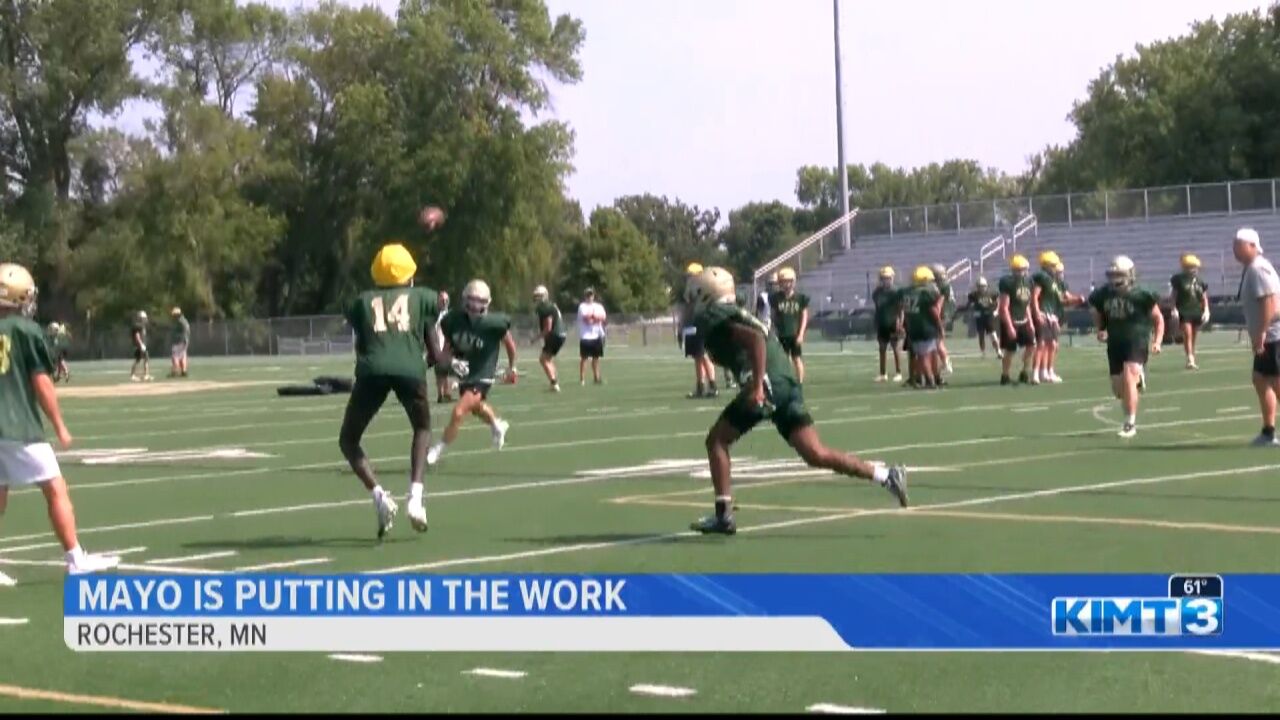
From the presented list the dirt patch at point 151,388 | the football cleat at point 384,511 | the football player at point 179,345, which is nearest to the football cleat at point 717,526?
the football cleat at point 384,511

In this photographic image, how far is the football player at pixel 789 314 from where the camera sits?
96.7 feet

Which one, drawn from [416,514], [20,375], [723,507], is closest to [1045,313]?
[723,507]

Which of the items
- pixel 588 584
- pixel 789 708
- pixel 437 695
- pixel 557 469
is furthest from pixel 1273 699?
pixel 557 469

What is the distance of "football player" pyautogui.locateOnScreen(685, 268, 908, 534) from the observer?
1333cm

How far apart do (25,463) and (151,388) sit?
116 feet

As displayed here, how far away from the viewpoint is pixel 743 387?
44.2 ft

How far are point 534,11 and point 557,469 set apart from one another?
69952mm

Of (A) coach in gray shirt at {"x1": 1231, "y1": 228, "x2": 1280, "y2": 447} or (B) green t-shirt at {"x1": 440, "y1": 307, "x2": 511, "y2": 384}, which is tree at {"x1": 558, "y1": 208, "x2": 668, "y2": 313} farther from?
(A) coach in gray shirt at {"x1": 1231, "y1": 228, "x2": 1280, "y2": 447}

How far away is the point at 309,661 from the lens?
30.9ft

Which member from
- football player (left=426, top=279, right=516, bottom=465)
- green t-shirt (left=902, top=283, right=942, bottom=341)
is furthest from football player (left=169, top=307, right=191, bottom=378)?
football player (left=426, top=279, right=516, bottom=465)

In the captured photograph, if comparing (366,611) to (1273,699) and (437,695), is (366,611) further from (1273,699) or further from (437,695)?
(1273,699)

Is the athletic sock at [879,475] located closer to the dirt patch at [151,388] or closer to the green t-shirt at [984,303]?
the green t-shirt at [984,303]

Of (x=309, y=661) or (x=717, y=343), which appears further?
(x=717, y=343)

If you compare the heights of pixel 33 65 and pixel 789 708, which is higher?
pixel 33 65
